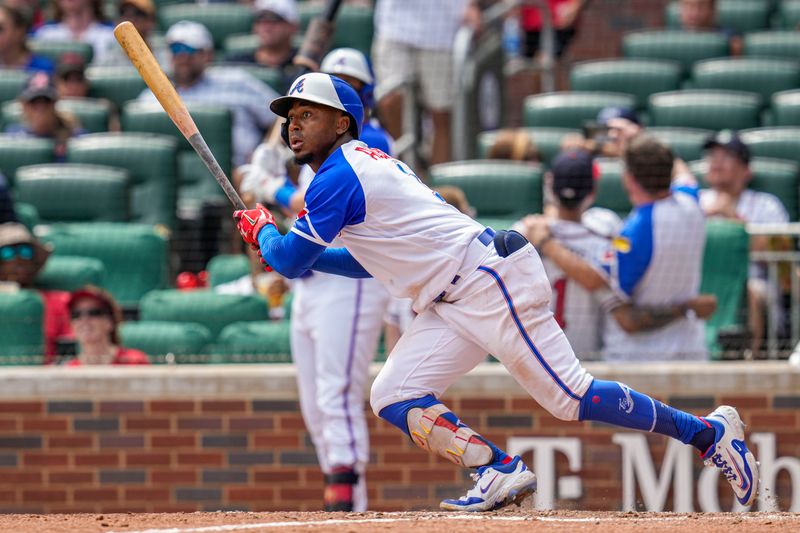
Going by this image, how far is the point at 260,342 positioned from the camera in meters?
6.86

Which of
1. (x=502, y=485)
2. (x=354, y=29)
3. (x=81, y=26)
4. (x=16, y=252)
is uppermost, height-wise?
(x=81, y=26)

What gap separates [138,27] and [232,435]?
3976 mm

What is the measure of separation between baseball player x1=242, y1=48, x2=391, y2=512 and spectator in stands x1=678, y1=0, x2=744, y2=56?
166 inches

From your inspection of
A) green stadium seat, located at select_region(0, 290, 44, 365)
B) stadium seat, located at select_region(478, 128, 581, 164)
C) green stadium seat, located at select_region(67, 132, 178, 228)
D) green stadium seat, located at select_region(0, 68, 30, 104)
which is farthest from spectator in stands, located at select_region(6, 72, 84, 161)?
stadium seat, located at select_region(478, 128, 581, 164)

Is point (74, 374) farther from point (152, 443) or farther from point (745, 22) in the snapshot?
point (745, 22)

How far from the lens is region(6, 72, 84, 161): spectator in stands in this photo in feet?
27.5

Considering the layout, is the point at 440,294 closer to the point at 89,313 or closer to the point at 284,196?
the point at 284,196

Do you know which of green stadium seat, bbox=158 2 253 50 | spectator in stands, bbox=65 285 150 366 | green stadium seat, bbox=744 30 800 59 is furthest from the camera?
green stadium seat, bbox=158 2 253 50

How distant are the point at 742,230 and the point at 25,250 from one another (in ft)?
10.9

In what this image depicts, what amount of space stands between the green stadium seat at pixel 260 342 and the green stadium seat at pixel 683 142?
8.39 feet

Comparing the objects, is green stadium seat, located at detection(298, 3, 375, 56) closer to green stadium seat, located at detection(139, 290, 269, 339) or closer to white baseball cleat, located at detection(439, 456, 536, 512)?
green stadium seat, located at detection(139, 290, 269, 339)

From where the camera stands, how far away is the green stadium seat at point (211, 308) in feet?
22.8

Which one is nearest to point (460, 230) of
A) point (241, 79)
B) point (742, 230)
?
point (742, 230)

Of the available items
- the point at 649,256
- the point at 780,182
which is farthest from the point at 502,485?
the point at 780,182
